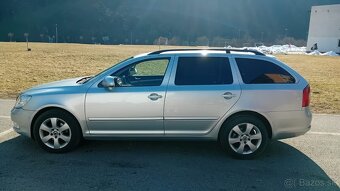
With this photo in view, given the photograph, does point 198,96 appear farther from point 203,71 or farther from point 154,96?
point 154,96

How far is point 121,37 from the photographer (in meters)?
118

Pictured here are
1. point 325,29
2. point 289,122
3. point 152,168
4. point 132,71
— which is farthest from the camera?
point 325,29

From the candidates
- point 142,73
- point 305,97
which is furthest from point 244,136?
point 142,73

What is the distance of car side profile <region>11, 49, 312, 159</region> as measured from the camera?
4641 mm

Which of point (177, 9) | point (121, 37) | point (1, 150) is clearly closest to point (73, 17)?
point (121, 37)

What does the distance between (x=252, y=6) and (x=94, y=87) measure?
139m

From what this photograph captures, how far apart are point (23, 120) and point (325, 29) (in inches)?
2583

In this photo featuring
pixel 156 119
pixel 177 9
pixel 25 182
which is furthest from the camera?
pixel 177 9

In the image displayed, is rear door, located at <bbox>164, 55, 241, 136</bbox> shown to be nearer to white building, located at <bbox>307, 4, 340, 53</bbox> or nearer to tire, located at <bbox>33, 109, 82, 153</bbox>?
tire, located at <bbox>33, 109, 82, 153</bbox>

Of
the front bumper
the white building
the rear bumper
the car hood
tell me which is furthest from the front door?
the white building

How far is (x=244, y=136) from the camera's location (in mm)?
4695

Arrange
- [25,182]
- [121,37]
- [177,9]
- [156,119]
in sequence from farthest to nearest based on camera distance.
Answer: [177,9] → [121,37] → [156,119] → [25,182]

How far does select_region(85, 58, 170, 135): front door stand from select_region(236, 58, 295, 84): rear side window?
3.92 ft

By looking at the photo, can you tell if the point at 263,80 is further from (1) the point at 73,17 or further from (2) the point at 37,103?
(1) the point at 73,17
